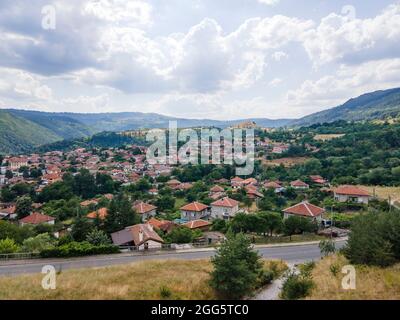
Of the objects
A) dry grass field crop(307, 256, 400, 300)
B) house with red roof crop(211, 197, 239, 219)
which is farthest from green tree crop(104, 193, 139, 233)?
dry grass field crop(307, 256, 400, 300)

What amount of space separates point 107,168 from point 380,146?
2558 inches

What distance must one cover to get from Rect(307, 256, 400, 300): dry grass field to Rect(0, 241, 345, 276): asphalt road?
627 centimetres

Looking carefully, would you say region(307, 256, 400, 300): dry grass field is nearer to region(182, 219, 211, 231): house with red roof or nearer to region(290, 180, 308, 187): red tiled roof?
region(182, 219, 211, 231): house with red roof

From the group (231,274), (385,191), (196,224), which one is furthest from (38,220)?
(385,191)

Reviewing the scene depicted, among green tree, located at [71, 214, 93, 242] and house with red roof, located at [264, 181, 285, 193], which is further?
house with red roof, located at [264, 181, 285, 193]

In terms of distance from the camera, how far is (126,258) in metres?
20.8

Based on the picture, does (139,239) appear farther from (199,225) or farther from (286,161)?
(286,161)

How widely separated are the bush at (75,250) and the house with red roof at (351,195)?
35.9 meters

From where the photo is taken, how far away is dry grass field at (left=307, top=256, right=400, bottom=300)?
11.3m

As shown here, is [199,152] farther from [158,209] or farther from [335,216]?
[335,216]

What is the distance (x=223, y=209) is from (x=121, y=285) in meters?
31.9

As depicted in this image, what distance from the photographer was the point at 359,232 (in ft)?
52.4
